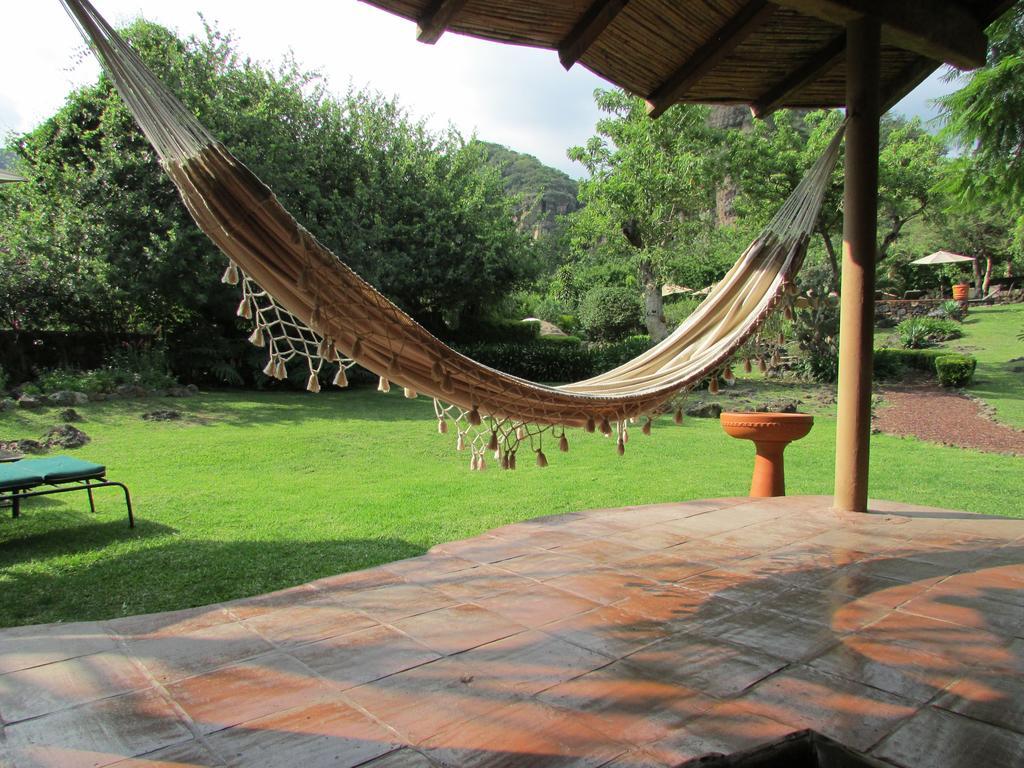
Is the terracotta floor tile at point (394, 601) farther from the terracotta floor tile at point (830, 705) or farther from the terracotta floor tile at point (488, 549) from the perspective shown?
the terracotta floor tile at point (830, 705)

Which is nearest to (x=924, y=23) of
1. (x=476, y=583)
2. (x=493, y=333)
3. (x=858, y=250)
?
(x=858, y=250)

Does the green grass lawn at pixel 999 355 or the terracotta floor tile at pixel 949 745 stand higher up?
the green grass lawn at pixel 999 355

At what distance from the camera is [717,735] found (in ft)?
3.79

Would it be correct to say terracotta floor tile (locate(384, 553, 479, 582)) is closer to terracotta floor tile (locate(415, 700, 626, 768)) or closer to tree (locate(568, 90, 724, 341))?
terracotta floor tile (locate(415, 700, 626, 768))

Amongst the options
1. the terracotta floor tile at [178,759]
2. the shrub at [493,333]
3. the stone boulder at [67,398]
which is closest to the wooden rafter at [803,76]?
the terracotta floor tile at [178,759]

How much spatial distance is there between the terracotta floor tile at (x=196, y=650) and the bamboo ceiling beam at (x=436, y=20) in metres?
1.77

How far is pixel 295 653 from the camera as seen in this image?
1520mm

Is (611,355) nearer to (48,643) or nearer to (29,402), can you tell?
(29,402)

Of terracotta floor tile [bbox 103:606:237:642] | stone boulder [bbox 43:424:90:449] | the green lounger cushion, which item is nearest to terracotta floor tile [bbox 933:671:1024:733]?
terracotta floor tile [bbox 103:606:237:642]

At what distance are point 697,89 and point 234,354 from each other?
7.31 meters

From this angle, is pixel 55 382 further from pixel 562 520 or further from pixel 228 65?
pixel 562 520

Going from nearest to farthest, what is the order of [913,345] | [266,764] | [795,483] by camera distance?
[266,764], [795,483], [913,345]

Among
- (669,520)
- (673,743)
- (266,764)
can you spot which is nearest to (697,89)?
(669,520)

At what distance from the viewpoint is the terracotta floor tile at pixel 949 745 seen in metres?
1.09
